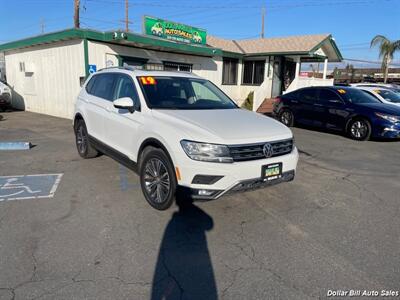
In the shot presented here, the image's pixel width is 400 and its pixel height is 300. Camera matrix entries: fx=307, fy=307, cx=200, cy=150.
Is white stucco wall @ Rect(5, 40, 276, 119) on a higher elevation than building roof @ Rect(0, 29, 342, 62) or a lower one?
lower

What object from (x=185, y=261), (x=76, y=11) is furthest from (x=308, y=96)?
(x=76, y=11)

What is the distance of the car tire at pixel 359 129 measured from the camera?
9.45 meters

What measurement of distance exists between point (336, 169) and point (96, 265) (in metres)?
5.26

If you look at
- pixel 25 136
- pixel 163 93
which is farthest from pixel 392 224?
pixel 25 136

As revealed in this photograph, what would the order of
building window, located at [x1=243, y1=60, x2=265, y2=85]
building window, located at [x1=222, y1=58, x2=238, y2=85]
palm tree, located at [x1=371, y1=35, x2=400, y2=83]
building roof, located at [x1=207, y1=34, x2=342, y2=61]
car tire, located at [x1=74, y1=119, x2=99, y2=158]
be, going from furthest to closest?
palm tree, located at [x1=371, y1=35, x2=400, y2=83] → building window, located at [x1=243, y1=60, x2=265, y2=85] → building window, located at [x1=222, y1=58, x2=238, y2=85] → building roof, located at [x1=207, y1=34, x2=342, y2=61] → car tire, located at [x1=74, y1=119, x2=99, y2=158]

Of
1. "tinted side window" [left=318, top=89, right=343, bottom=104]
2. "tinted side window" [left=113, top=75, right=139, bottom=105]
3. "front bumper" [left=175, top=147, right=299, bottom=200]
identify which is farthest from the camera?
"tinted side window" [left=318, top=89, right=343, bottom=104]

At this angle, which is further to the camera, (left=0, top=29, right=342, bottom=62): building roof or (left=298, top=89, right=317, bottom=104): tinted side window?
(left=0, top=29, right=342, bottom=62): building roof

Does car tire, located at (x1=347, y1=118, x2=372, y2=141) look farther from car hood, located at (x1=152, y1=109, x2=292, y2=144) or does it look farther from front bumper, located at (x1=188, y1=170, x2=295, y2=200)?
front bumper, located at (x1=188, y1=170, x2=295, y2=200)

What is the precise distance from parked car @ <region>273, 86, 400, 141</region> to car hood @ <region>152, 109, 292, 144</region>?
A: 6.49 meters

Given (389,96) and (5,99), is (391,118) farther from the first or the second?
(5,99)

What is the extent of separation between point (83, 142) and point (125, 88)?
2183 mm

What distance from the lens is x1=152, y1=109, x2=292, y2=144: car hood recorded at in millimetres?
3576

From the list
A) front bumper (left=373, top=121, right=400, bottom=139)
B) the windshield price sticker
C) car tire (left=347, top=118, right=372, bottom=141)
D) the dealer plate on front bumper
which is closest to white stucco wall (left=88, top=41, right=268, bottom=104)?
the windshield price sticker

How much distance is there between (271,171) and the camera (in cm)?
385
